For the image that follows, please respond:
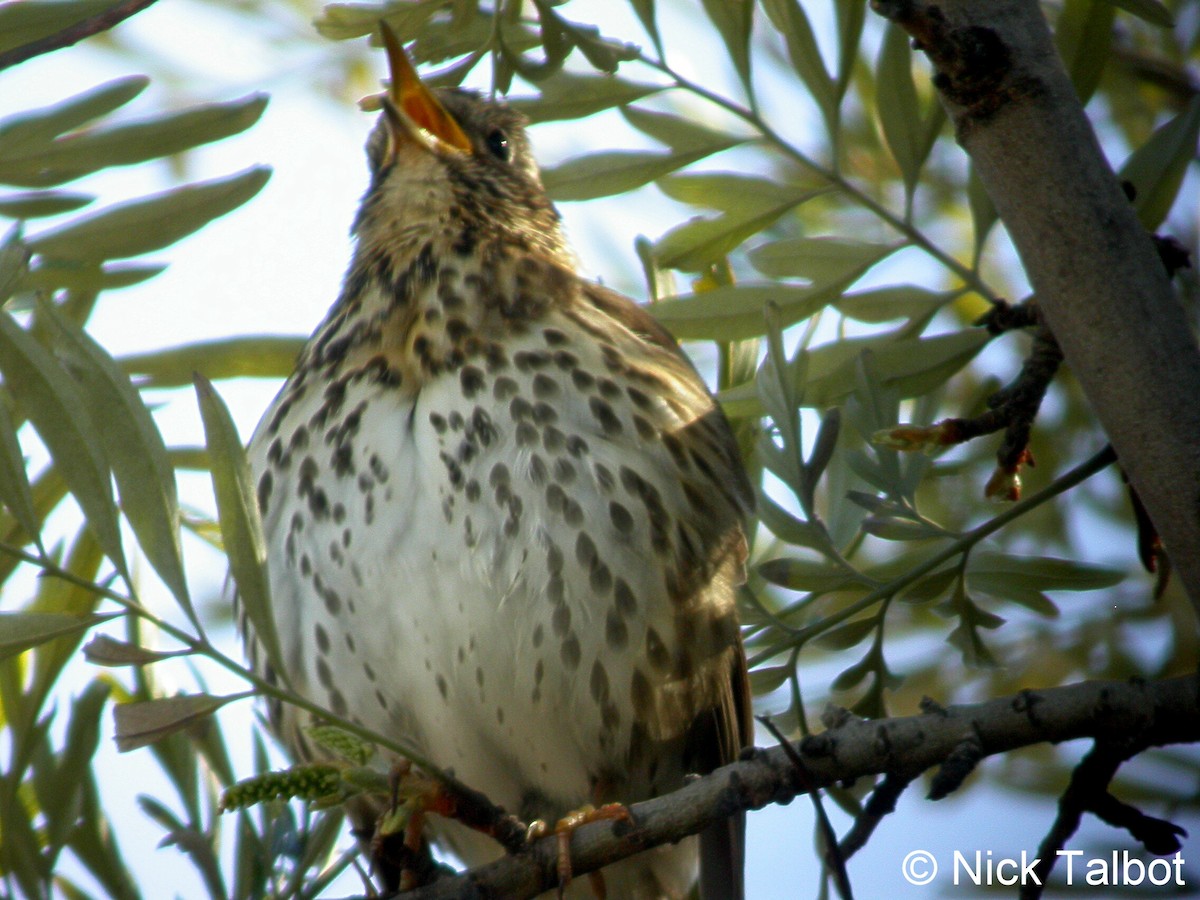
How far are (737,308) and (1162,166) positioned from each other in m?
0.68

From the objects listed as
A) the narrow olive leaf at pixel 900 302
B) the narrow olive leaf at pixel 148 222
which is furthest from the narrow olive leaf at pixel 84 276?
the narrow olive leaf at pixel 900 302

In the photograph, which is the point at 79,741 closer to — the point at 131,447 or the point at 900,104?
the point at 131,447

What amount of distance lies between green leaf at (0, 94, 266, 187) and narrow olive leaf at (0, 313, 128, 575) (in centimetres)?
61

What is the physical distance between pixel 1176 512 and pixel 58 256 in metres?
1.58

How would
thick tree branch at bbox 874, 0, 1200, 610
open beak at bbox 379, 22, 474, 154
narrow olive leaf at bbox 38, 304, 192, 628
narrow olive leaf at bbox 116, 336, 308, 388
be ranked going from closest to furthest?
narrow olive leaf at bbox 38, 304, 192, 628 < thick tree branch at bbox 874, 0, 1200, 610 < narrow olive leaf at bbox 116, 336, 308, 388 < open beak at bbox 379, 22, 474, 154

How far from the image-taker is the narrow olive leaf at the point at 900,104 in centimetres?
241

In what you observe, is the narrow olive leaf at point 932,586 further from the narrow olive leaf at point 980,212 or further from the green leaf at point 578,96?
the green leaf at point 578,96

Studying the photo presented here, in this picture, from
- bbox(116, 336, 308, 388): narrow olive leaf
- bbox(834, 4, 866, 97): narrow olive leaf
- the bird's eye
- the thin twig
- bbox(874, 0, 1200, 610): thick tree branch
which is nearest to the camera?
bbox(874, 0, 1200, 610): thick tree branch

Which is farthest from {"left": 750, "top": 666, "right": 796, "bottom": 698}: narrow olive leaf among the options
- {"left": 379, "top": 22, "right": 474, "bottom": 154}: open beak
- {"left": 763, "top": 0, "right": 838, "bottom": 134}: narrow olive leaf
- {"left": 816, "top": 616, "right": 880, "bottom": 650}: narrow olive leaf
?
{"left": 379, "top": 22, "right": 474, "bottom": 154}: open beak

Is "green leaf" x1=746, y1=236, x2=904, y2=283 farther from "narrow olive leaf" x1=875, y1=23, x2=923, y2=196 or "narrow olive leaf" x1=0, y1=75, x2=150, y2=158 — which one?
"narrow olive leaf" x1=0, y1=75, x2=150, y2=158

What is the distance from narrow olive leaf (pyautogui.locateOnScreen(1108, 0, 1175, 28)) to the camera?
6.24ft

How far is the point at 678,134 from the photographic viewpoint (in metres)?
2.52

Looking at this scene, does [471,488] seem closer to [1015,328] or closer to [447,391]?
[447,391]

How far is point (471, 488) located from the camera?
2699 millimetres
